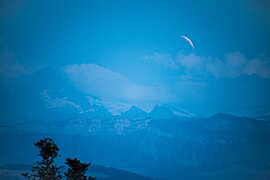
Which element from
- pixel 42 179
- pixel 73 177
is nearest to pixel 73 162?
pixel 73 177

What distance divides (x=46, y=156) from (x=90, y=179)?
6.44 m

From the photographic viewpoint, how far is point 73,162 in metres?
36.5

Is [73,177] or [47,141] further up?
[47,141]

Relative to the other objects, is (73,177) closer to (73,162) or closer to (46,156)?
(73,162)

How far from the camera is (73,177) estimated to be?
36719 millimetres

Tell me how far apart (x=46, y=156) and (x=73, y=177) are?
468 centimetres

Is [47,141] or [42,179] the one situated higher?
[47,141]

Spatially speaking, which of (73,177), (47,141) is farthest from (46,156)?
(73,177)

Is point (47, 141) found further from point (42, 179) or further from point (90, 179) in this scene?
point (90, 179)

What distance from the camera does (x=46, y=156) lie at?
3534cm

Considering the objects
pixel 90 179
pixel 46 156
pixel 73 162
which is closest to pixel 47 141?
pixel 46 156

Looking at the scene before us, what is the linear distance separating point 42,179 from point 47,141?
15.6 ft

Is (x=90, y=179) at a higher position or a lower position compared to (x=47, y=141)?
lower

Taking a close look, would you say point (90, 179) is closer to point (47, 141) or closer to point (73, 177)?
point (73, 177)
